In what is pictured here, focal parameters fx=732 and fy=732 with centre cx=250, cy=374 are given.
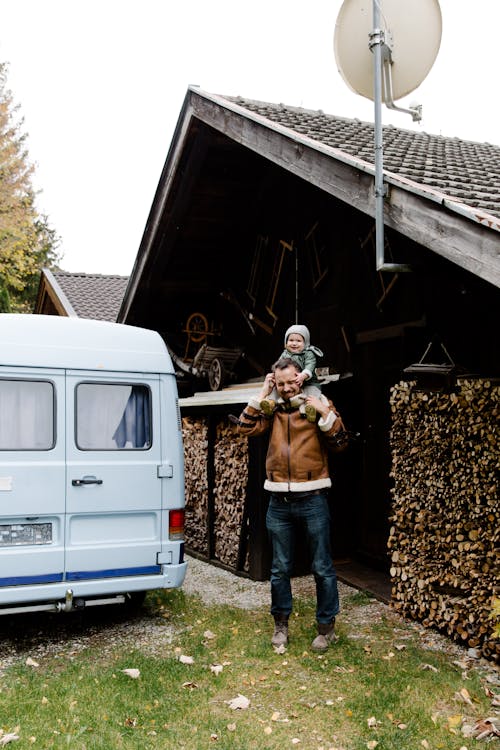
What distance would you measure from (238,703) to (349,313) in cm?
404

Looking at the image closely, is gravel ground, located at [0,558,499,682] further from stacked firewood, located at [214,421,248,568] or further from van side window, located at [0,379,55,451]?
van side window, located at [0,379,55,451]

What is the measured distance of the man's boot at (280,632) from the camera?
17.8ft

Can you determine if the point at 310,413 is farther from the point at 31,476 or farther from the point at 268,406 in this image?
the point at 31,476

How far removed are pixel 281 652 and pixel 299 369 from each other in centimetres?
206

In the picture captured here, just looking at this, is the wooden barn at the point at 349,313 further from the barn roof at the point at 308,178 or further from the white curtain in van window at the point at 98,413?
the white curtain in van window at the point at 98,413

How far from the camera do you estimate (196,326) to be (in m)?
10.2

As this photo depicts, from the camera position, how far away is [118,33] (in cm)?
1620

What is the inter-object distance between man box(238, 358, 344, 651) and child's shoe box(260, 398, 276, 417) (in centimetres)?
5

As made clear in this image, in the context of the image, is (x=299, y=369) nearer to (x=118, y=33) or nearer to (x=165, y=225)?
(x=165, y=225)

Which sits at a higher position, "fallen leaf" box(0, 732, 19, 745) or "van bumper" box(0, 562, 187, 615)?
"van bumper" box(0, 562, 187, 615)

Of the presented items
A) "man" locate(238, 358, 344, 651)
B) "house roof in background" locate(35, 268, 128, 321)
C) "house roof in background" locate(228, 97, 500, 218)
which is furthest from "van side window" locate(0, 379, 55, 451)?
"house roof in background" locate(35, 268, 128, 321)

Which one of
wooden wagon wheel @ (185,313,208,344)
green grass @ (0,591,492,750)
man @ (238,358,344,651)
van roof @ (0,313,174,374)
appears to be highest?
wooden wagon wheel @ (185,313,208,344)

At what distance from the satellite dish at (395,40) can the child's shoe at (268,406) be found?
2.38 metres

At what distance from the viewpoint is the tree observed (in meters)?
25.5
